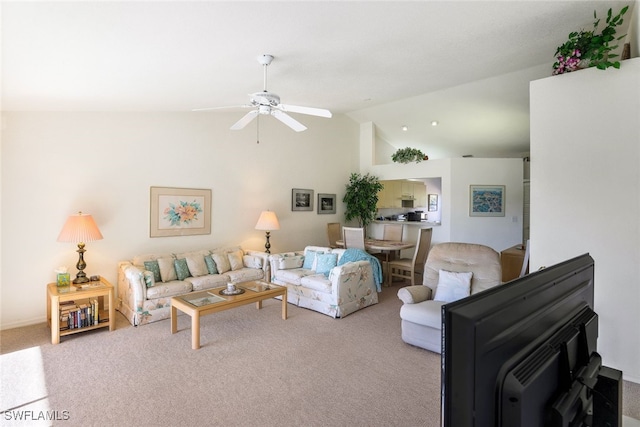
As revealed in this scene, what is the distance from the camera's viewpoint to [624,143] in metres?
2.59

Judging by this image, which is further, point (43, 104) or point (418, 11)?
point (43, 104)

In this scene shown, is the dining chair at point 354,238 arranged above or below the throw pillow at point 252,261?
above

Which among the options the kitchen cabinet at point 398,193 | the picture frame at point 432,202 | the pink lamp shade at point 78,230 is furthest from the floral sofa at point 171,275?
the picture frame at point 432,202

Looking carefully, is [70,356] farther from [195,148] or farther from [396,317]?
[396,317]

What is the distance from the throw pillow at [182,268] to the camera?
4.41 m

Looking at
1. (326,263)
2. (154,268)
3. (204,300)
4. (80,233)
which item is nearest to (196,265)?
(154,268)

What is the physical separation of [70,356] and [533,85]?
4.93 m

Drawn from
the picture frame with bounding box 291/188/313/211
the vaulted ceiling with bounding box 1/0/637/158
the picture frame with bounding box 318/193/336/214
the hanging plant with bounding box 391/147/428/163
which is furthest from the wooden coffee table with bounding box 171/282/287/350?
the hanging plant with bounding box 391/147/428/163

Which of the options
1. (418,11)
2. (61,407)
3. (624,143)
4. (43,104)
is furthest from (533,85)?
(43,104)

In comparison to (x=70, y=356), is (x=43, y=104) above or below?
above

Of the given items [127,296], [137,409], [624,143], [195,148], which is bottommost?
[137,409]

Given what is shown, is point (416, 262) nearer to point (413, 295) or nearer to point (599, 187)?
point (413, 295)

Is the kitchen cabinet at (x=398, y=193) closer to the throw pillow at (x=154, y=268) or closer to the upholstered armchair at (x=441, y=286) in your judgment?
the upholstered armchair at (x=441, y=286)

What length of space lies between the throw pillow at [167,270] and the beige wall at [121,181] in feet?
1.45
